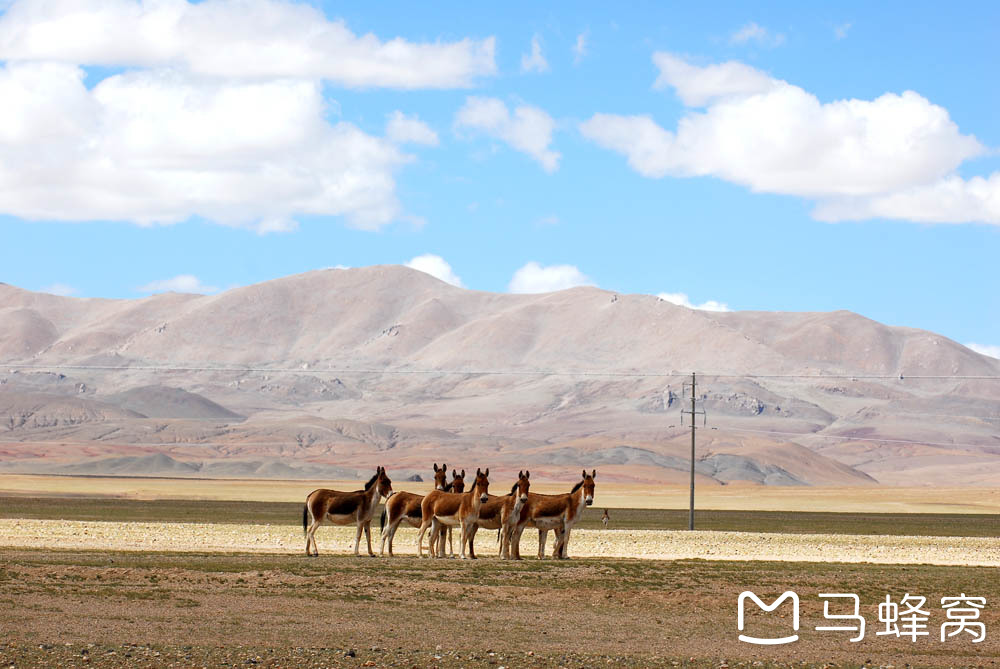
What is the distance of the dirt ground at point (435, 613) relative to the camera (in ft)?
62.8

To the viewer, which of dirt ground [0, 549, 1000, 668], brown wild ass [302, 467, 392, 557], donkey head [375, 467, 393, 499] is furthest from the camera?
donkey head [375, 467, 393, 499]

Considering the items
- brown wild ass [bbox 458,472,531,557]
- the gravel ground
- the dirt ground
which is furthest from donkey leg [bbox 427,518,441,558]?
the gravel ground

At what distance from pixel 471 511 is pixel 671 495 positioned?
99.1m

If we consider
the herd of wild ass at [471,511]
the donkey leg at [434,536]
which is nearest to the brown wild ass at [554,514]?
the herd of wild ass at [471,511]

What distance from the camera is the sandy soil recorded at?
106m

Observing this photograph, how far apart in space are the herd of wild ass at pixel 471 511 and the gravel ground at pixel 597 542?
11.0 ft

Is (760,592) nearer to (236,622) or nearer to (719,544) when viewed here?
(236,622)

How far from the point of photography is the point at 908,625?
76.9 feet

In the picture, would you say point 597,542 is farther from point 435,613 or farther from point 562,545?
point 435,613

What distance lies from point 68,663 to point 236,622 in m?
4.19

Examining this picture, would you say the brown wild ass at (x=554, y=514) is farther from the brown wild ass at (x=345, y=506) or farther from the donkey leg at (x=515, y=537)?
the brown wild ass at (x=345, y=506)

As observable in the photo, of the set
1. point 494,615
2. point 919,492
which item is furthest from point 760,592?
point 919,492

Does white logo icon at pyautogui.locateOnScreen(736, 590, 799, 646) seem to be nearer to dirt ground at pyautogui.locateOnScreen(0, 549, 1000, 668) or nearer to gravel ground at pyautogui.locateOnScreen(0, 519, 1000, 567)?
dirt ground at pyautogui.locateOnScreen(0, 549, 1000, 668)

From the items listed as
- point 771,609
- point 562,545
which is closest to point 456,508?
point 562,545
